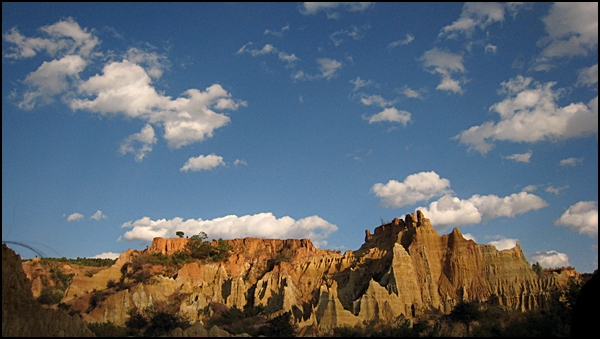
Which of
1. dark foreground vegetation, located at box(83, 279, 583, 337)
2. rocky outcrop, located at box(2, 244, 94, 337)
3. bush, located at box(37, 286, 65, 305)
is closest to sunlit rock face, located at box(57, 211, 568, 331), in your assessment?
bush, located at box(37, 286, 65, 305)

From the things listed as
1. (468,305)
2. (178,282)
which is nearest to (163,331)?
(178,282)

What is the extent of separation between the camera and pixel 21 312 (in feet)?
124

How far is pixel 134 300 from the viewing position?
6084 centimetres

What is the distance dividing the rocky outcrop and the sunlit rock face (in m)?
15.0

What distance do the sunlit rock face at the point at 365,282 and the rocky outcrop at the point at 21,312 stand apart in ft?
49.1

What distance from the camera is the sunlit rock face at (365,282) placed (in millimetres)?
56094

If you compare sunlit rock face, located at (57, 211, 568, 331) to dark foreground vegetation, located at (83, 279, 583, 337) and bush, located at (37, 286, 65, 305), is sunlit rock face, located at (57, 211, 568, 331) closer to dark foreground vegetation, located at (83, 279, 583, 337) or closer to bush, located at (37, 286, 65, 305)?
bush, located at (37, 286, 65, 305)

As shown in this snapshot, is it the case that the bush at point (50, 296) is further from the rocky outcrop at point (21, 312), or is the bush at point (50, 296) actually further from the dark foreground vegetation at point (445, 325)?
the rocky outcrop at point (21, 312)

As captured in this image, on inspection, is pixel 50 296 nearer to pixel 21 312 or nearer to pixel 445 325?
pixel 21 312

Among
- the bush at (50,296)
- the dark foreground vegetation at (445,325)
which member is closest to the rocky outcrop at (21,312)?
the dark foreground vegetation at (445,325)

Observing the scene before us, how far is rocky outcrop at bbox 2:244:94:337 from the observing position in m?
36.7

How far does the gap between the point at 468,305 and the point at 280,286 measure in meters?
24.3

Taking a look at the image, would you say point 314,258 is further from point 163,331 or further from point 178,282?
point 163,331

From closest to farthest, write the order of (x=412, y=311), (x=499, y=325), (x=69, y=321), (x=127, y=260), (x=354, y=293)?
(x=69, y=321)
(x=499, y=325)
(x=412, y=311)
(x=354, y=293)
(x=127, y=260)
